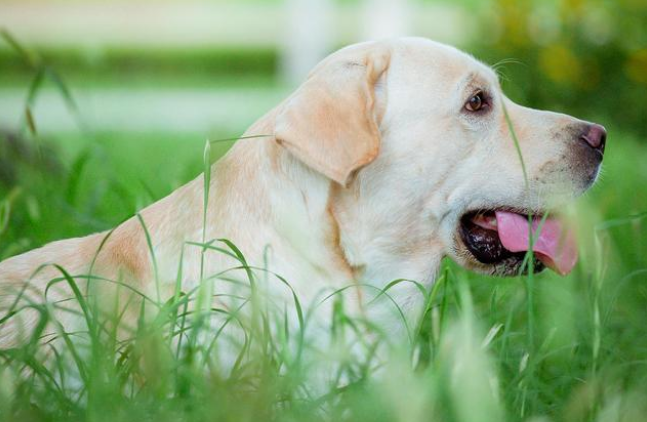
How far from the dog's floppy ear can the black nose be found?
2.43 feet

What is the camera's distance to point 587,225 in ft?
9.57

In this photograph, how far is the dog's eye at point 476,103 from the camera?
3492mm

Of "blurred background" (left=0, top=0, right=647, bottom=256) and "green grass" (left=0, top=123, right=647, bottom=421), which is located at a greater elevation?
"green grass" (left=0, top=123, right=647, bottom=421)

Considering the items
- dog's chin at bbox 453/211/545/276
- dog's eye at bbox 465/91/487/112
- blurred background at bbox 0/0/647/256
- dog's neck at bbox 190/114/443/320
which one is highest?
dog's eye at bbox 465/91/487/112

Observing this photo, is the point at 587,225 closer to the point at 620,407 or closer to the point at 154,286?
the point at 620,407

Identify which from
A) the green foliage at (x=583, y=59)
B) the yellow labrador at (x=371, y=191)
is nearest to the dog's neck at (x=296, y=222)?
the yellow labrador at (x=371, y=191)

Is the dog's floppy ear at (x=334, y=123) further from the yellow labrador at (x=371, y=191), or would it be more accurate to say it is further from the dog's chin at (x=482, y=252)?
the dog's chin at (x=482, y=252)

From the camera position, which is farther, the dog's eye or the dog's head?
the dog's eye

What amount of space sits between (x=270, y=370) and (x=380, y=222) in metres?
0.83

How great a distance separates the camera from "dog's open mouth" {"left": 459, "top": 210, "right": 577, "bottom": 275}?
3480 mm

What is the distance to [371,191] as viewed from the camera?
3.36 m

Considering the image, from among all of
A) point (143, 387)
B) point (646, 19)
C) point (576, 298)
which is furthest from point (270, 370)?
point (646, 19)

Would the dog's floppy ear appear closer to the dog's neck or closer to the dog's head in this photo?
the dog's head

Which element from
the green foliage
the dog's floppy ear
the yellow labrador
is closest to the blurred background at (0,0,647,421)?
the green foliage
